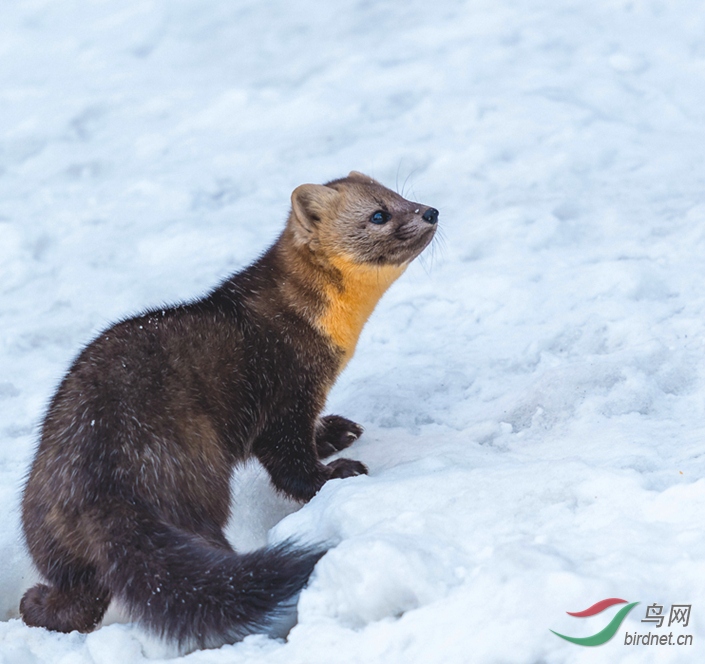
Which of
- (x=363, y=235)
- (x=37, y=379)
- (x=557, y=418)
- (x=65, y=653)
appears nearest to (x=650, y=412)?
(x=557, y=418)

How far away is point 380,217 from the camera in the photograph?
4.05m

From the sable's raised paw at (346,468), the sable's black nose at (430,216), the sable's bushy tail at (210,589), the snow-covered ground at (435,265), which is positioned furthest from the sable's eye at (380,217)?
the sable's bushy tail at (210,589)

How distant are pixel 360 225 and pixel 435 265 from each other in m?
1.66

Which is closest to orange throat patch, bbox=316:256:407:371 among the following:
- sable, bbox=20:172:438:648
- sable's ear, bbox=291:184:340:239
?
sable, bbox=20:172:438:648

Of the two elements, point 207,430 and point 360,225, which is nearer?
point 207,430

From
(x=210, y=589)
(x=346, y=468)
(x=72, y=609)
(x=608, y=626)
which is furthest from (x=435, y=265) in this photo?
(x=608, y=626)

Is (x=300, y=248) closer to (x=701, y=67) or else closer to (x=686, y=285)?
(x=686, y=285)

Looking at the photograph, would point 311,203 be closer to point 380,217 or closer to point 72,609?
point 380,217

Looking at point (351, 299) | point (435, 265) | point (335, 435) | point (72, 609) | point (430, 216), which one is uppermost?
point (430, 216)

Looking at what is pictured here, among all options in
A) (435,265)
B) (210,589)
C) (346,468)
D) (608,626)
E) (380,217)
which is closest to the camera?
(608,626)

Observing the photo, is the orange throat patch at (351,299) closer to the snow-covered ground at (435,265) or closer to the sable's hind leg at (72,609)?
the snow-covered ground at (435,265)

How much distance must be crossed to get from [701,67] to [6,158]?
5349mm

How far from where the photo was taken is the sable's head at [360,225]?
397 cm

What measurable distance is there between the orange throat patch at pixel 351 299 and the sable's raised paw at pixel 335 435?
0.30 meters
